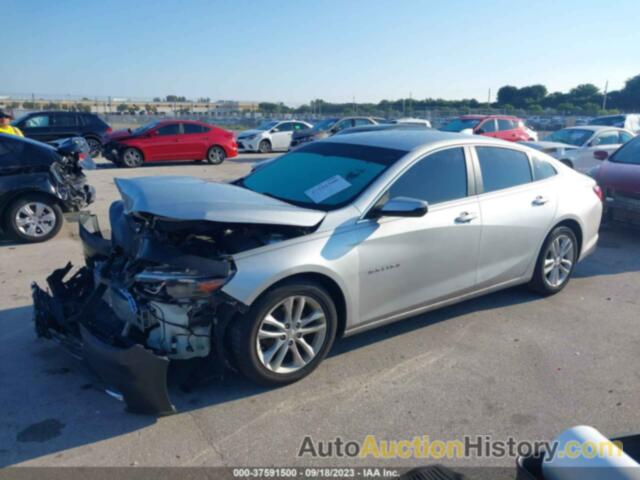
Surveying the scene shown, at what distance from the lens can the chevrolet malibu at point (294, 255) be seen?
3385mm

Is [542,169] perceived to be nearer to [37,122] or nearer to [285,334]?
[285,334]

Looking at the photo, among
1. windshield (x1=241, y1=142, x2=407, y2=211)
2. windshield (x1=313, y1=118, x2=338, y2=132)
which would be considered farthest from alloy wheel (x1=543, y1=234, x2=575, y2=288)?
windshield (x1=313, y1=118, x2=338, y2=132)

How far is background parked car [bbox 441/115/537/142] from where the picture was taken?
1812 centimetres

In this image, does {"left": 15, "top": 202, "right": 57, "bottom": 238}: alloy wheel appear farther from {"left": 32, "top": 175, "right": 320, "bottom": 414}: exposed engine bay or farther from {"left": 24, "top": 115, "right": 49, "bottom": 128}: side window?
{"left": 24, "top": 115, "right": 49, "bottom": 128}: side window

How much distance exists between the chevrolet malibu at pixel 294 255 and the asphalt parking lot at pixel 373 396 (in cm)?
22

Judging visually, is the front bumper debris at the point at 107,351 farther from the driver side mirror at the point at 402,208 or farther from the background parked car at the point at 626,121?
the background parked car at the point at 626,121

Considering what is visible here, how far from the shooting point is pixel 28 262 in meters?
6.52

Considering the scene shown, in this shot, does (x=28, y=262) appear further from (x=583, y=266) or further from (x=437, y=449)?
(x=583, y=266)

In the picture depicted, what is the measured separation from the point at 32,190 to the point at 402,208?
569cm

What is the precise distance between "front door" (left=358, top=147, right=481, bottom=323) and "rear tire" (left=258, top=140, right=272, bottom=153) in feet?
63.4

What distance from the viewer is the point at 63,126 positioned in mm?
18000

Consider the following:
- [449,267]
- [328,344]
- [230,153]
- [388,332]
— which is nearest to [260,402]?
[328,344]

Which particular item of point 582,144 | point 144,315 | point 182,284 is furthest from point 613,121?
point 144,315

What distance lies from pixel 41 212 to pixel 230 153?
11518mm
